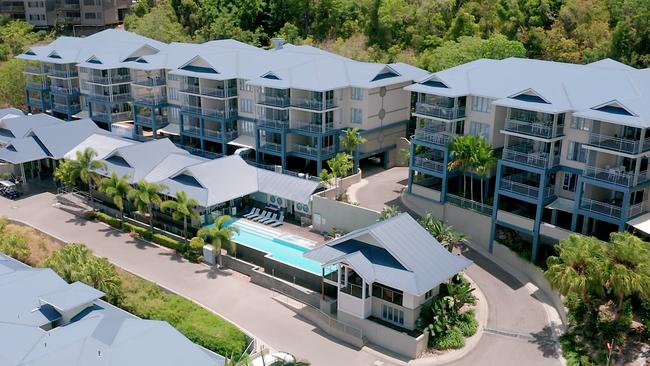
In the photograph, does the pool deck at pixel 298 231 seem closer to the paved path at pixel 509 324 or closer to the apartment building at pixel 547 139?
the apartment building at pixel 547 139

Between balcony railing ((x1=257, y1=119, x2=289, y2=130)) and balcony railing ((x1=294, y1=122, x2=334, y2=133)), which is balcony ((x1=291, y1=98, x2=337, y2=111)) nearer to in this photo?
balcony railing ((x1=294, y1=122, x2=334, y2=133))

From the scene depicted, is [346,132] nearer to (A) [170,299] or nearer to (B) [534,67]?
(B) [534,67]

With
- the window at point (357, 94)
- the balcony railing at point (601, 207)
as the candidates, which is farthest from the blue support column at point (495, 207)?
the window at point (357, 94)

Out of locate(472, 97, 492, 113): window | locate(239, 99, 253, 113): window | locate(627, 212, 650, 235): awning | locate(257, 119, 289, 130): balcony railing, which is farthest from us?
locate(239, 99, 253, 113): window

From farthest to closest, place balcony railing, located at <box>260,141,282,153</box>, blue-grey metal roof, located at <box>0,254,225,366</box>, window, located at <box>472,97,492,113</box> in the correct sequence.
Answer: balcony railing, located at <box>260,141,282,153</box>
window, located at <box>472,97,492,113</box>
blue-grey metal roof, located at <box>0,254,225,366</box>

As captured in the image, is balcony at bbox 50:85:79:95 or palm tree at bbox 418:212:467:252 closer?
palm tree at bbox 418:212:467:252

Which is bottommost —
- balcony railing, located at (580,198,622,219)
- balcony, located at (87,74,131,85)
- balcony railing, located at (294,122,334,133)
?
balcony railing, located at (580,198,622,219)

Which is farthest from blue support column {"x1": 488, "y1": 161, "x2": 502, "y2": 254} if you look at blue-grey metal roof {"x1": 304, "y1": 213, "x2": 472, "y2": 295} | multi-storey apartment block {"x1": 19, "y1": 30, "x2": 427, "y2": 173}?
multi-storey apartment block {"x1": 19, "y1": 30, "x2": 427, "y2": 173}
